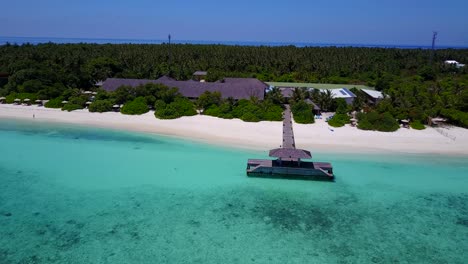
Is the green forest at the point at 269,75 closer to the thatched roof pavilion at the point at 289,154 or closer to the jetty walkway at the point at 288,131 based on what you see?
the jetty walkway at the point at 288,131

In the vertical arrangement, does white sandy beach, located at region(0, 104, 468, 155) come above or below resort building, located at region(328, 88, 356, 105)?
below

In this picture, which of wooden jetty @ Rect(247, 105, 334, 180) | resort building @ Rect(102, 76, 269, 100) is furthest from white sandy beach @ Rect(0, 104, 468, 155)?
resort building @ Rect(102, 76, 269, 100)

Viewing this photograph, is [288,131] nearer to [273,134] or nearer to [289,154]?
[273,134]

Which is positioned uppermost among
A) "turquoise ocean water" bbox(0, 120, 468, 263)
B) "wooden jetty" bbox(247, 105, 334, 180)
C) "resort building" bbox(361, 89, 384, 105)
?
"resort building" bbox(361, 89, 384, 105)

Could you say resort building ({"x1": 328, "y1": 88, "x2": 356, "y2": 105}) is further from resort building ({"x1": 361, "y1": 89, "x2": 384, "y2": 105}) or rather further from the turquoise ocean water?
the turquoise ocean water

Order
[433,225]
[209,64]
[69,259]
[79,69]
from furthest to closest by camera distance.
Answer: [209,64]
[79,69]
[433,225]
[69,259]

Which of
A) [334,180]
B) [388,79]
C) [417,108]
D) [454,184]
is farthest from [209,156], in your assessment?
[388,79]

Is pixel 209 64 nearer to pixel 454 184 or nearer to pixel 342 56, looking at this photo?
pixel 342 56
